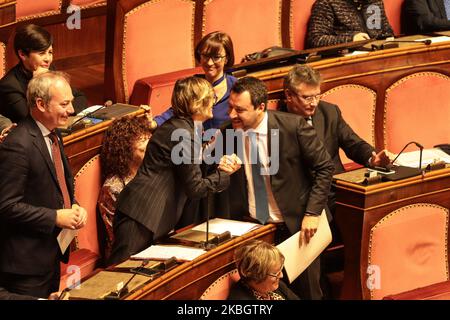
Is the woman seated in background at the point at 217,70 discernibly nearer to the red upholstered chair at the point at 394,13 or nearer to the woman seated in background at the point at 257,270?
the woman seated in background at the point at 257,270

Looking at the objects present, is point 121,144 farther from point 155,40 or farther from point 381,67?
point 381,67

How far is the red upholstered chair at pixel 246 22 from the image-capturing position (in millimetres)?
2094

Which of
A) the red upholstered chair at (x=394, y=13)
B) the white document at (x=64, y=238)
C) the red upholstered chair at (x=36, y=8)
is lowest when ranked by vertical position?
the white document at (x=64, y=238)

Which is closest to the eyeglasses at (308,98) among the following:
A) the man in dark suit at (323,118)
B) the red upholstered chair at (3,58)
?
the man in dark suit at (323,118)

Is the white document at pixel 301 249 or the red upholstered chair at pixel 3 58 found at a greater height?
the red upholstered chair at pixel 3 58

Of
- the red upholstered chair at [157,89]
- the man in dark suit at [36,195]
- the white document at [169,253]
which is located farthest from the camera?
the red upholstered chair at [157,89]

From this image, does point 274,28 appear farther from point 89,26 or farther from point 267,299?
point 267,299

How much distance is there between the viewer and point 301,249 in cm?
155

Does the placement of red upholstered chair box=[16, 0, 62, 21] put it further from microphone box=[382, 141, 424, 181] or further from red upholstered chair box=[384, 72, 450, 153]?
microphone box=[382, 141, 424, 181]

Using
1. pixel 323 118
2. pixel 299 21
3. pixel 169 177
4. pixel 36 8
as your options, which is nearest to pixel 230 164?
pixel 169 177

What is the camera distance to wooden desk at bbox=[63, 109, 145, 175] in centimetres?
160

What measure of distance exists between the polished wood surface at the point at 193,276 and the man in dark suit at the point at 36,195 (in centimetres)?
14

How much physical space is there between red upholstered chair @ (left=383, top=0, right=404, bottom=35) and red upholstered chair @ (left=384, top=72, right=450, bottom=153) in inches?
13.1

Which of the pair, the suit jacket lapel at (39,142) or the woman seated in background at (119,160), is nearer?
the suit jacket lapel at (39,142)
